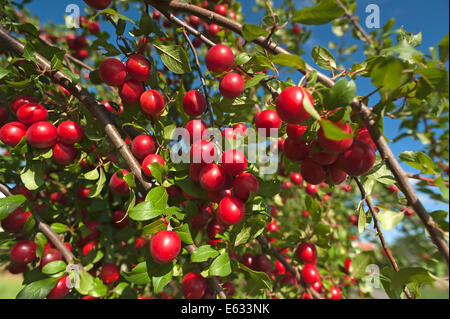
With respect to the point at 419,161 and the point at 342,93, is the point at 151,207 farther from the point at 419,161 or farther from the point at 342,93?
the point at 419,161

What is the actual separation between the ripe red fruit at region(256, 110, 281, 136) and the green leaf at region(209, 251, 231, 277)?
0.53 metres

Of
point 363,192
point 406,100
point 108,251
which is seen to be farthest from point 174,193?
point 406,100

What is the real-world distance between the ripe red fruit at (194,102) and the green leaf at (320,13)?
460 millimetres

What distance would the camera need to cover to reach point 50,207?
4.46 feet

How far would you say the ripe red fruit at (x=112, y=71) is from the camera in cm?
104

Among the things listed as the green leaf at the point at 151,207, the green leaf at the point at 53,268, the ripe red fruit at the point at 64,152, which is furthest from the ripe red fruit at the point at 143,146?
the green leaf at the point at 53,268

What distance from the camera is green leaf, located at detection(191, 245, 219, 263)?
2.89ft

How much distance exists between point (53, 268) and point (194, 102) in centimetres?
104

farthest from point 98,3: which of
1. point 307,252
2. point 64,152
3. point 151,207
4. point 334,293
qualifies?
point 334,293

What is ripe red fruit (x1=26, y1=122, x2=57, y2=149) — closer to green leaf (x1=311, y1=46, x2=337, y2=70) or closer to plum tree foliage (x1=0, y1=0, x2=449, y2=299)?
plum tree foliage (x1=0, y1=0, x2=449, y2=299)

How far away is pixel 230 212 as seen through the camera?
873 mm

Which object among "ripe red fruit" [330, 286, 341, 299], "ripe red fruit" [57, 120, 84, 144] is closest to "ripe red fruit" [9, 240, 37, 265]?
"ripe red fruit" [57, 120, 84, 144]
